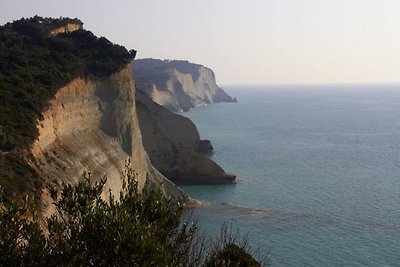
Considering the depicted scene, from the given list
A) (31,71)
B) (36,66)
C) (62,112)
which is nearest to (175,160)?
(36,66)

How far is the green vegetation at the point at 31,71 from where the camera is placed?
28.0 meters

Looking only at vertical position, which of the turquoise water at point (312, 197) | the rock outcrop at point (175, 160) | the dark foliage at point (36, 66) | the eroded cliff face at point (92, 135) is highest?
the dark foliage at point (36, 66)

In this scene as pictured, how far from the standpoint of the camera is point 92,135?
41.9 meters

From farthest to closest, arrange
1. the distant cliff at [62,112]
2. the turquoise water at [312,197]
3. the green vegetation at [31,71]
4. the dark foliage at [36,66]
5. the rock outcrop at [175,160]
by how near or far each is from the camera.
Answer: the rock outcrop at [175,160]
the turquoise water at [312,197]
the dark foliage at [36,66]
the distant cliff at [62,112]
the green vegetation at [31,71]

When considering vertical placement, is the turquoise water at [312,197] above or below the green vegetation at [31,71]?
below

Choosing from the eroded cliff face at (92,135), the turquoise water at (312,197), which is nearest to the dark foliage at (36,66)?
the eroded cliff face at (92,135)

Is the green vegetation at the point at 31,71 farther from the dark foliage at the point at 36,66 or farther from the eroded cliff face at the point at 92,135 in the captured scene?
the eroded cliff face at the point at 92,135

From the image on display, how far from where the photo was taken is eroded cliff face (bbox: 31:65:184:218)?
33031 millimetres

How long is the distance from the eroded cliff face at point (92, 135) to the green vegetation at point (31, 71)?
869 mm

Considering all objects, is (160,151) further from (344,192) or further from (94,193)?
(94,193)

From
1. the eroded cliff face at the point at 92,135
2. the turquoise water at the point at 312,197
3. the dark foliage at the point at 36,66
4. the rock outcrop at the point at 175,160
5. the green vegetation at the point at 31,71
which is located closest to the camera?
the green vegetation at the point at 31,71

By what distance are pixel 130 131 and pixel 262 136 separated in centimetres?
6431

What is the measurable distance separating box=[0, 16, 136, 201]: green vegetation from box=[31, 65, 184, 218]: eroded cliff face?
0.87 meters

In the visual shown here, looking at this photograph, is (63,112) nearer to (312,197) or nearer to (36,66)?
(36,66)
